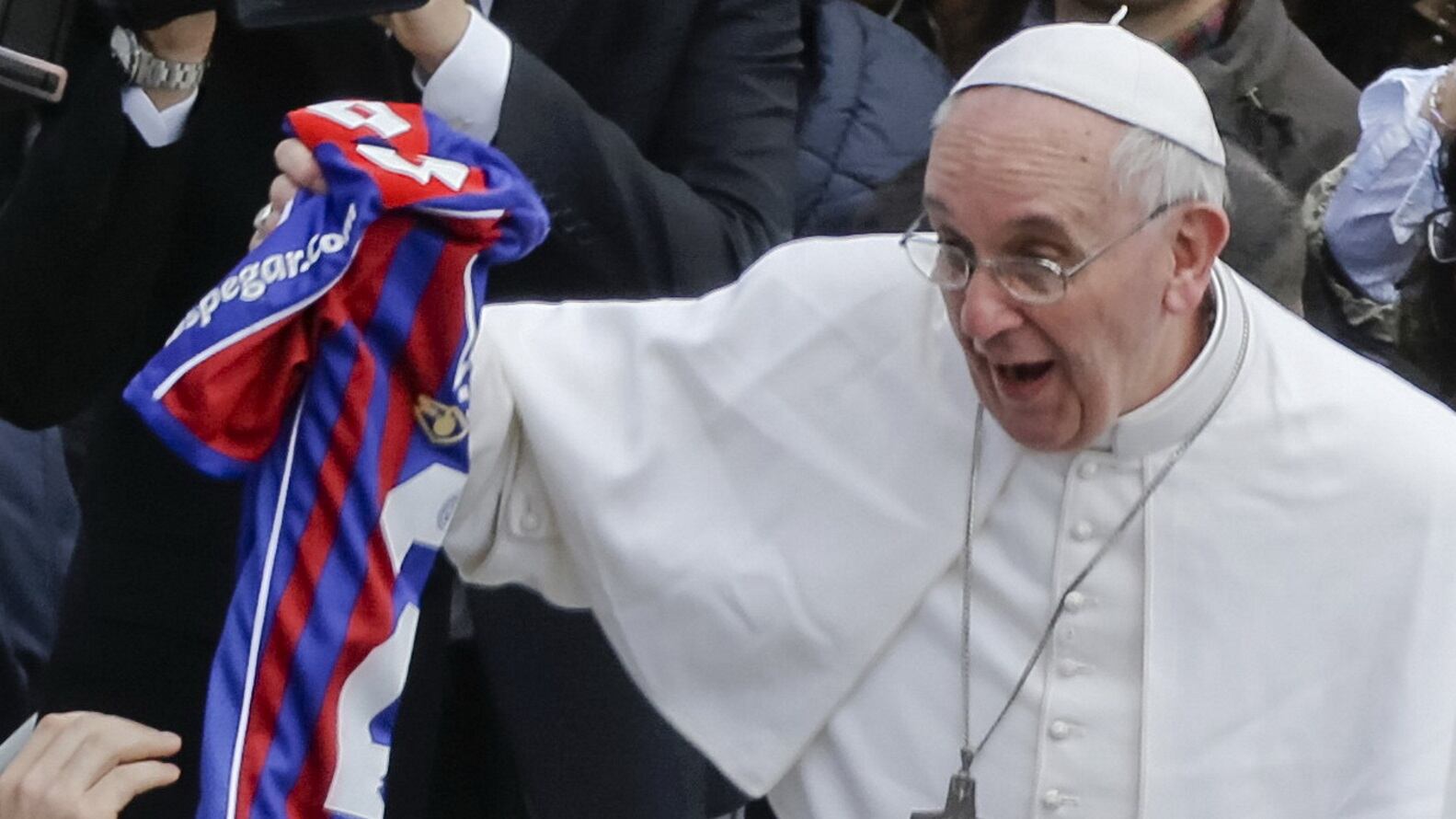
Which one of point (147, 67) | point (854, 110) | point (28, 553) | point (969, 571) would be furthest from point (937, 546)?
point (28, 553)

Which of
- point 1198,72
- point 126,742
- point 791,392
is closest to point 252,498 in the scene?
point 126,742

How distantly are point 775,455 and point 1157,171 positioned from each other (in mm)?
602

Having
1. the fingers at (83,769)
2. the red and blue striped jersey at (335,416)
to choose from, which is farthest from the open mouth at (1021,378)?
the fingers at (83,769)

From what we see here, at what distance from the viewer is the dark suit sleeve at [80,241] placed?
3.09 meters

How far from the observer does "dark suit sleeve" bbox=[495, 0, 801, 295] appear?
3.29 meters

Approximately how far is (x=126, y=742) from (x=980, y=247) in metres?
1.07

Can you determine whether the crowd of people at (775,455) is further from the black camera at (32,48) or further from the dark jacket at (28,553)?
the dark jacket at (28,553)

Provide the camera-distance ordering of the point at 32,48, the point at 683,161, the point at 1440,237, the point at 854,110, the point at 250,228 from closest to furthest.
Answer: the point at 32,48 → the point at 250,228 → the point at 683,161 → the point at 1440,237 → the point at 854,110

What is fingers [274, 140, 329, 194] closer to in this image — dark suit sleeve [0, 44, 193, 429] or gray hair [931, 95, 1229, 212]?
dark suit sleeve [0, 44, 193, 429]

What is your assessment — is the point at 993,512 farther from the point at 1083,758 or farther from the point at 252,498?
the point at 252,498

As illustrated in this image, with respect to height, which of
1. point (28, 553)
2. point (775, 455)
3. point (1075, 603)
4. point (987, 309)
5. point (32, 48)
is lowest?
point (28, 553)

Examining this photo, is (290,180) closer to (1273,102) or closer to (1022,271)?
(1022,271)

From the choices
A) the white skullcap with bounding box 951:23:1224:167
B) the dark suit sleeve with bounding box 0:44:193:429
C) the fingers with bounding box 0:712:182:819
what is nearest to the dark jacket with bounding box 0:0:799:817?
the dark suit sleeve with bounding box 0:44:193:429

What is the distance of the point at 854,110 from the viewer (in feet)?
14.4
